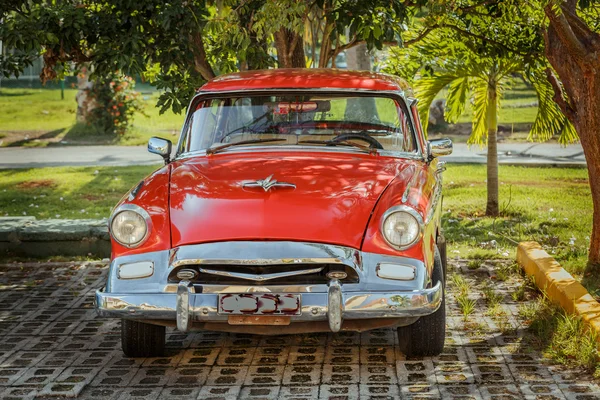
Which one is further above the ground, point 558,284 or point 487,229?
point 558,284

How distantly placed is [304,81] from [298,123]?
0.30 metres

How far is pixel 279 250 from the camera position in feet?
16.4

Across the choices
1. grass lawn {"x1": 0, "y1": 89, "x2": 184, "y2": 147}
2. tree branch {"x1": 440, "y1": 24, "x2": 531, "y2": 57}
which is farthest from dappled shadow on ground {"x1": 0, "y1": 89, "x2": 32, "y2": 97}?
tree branch {"x1": 440, "y1": 24, "x2": 531, "y2": 57}

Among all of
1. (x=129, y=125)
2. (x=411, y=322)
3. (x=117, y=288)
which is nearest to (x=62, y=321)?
(x=117, y=288)

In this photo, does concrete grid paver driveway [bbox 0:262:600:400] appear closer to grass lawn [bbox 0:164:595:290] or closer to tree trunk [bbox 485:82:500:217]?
grass lawn [bbox 0:164:595:290]

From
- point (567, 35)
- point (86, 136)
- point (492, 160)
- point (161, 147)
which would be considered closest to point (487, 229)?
point (492, 160)

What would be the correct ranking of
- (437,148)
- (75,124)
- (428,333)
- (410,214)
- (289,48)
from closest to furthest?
(410,214)
(428,333)
(437,148)
(289,48)
(75,124)

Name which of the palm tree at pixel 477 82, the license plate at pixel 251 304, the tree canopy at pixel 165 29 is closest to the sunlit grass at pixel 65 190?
the tree canopy at pixel 165 29

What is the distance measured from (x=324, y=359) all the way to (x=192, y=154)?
5.33ft

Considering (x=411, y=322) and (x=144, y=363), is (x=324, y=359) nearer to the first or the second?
(x=411, y=322)

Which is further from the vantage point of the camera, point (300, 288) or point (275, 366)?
point (275, 366)

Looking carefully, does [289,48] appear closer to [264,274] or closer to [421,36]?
[421,36]

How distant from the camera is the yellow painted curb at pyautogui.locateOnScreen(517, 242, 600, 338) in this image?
5.96 meters

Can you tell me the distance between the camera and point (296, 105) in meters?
6.42
